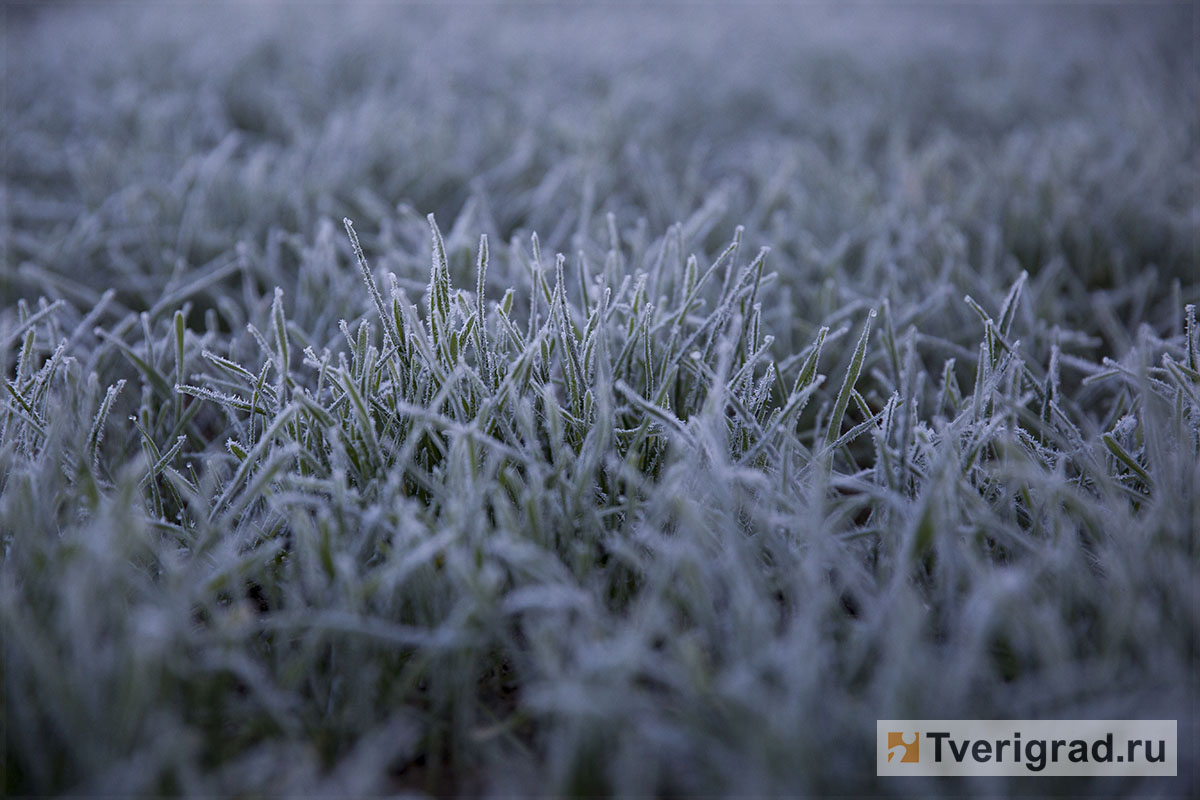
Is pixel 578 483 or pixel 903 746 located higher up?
pixel 578 483

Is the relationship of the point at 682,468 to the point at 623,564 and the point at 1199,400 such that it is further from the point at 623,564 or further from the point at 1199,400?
the point at 1199,400

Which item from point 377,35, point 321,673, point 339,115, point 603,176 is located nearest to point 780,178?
point 603,176

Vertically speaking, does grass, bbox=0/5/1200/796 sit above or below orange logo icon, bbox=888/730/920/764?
above

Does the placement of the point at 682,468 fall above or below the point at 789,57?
below

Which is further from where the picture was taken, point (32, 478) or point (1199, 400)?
point (1199, 400)

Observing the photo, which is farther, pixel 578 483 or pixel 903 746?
pixel 578 483
